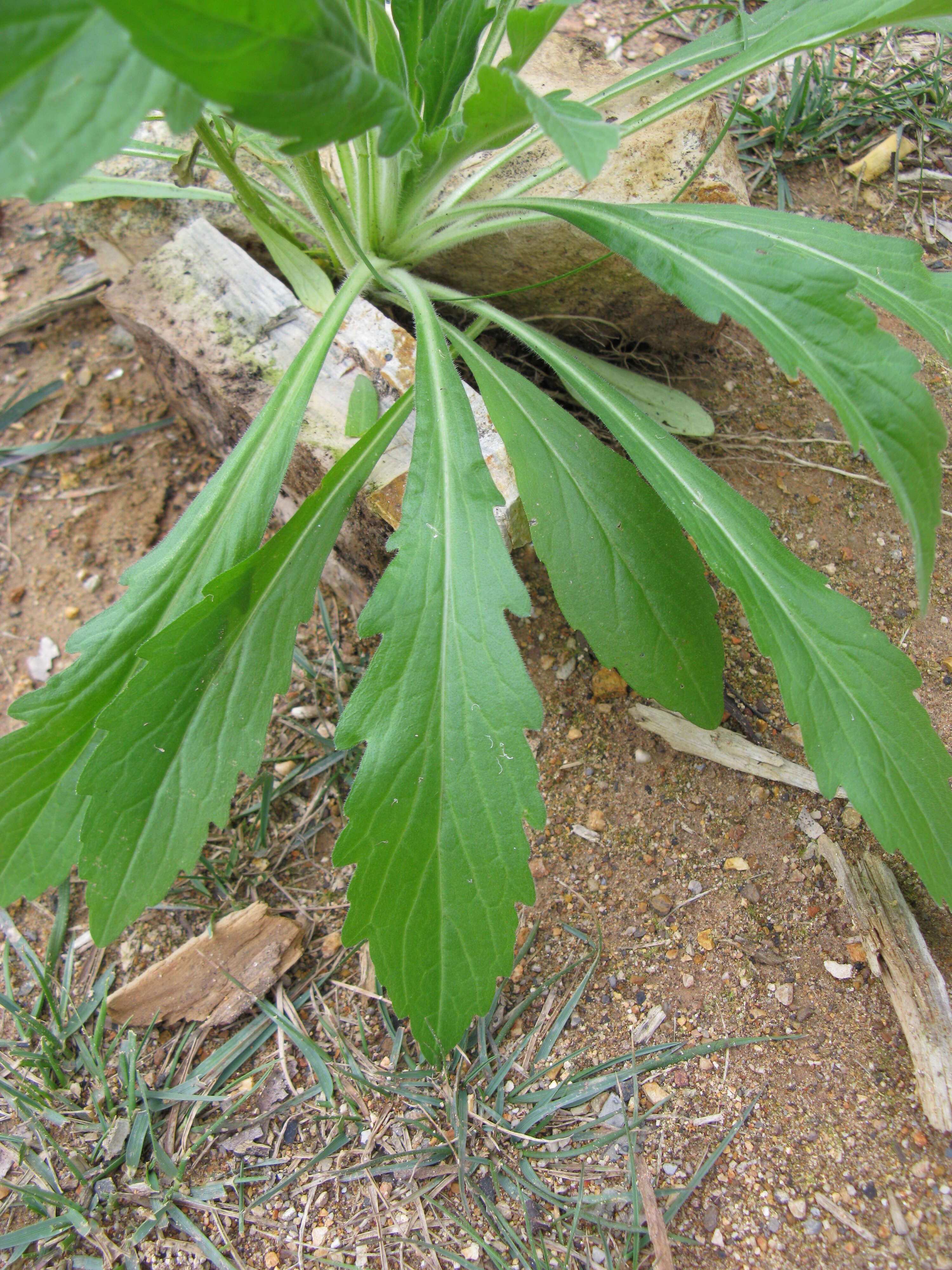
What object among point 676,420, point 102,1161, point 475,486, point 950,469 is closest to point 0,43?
point 475,486

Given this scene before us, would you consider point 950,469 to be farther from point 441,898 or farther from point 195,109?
point 195,109

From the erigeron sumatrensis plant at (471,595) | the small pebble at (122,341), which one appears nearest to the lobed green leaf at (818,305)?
the erigeron sumatrensis plant at (471,595)

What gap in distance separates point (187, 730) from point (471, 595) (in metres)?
0.50

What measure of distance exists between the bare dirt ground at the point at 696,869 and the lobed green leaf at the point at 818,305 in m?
0.53

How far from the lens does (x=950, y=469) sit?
69.4 inches

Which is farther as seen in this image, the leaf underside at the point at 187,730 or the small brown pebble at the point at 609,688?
the small brown pebble at the point at 609,688

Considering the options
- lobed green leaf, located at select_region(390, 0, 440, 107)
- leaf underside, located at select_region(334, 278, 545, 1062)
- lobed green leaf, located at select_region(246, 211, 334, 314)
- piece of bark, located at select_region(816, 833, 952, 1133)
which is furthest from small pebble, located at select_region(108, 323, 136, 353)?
piece of bark, located at select_region(816, 833, 952, 1133)

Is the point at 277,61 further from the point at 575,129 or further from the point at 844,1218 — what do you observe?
the point at 844,1218

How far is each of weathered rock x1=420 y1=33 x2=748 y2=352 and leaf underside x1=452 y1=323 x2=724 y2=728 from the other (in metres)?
0.60

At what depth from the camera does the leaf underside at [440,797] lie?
45.5 inches

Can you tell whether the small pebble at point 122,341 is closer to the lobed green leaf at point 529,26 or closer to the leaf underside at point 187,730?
the leaf underside at point 187,730

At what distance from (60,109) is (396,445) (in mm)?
808

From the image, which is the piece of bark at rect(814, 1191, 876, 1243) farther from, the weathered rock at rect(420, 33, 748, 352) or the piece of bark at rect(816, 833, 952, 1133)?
the weathered rock at rect(420, 33, 748, 352)

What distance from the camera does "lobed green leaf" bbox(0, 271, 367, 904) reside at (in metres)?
1.31
